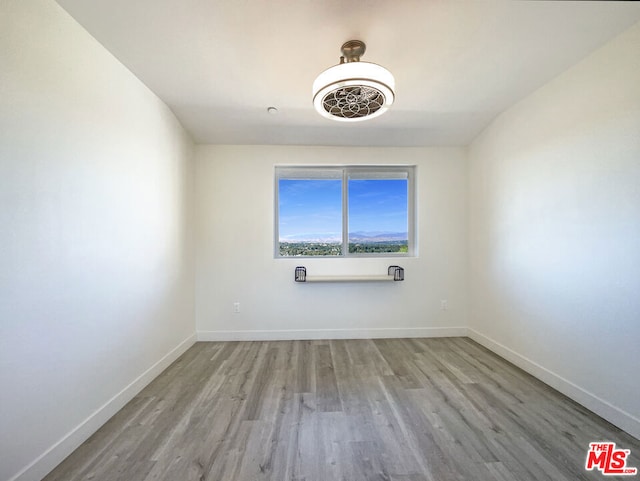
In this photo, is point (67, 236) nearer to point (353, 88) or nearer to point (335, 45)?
point (353, 88)

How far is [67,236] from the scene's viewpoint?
4.81ft

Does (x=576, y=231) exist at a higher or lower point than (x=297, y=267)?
higher

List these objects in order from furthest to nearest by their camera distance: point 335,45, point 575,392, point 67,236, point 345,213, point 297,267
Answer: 1. point 345,213
2. point 297,267
3. point 575,392
4. point 335,45
5. point 67,236

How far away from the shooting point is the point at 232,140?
3102 mm

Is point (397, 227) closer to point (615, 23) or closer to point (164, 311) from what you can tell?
point (615, 23)

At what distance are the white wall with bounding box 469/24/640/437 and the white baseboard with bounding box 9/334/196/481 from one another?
3.24 m

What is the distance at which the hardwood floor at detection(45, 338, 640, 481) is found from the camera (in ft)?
4.36

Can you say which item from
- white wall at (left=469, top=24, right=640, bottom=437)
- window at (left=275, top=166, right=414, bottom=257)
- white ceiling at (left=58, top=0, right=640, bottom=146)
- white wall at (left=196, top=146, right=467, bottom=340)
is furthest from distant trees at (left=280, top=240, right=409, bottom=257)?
white ceiling at (left=58, top=0, right=640, bottom=146)

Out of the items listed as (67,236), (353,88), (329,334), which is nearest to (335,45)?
(353,88)

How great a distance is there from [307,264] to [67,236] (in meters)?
2.22

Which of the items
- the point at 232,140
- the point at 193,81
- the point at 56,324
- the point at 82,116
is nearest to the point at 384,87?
the point at 193,81

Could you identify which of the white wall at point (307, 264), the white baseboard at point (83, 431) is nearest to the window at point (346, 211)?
the white wall at point (307, 264)

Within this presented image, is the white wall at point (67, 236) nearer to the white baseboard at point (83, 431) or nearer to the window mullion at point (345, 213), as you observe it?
the white baseboard at point (83, 431)

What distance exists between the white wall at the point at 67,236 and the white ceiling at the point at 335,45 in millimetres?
327
